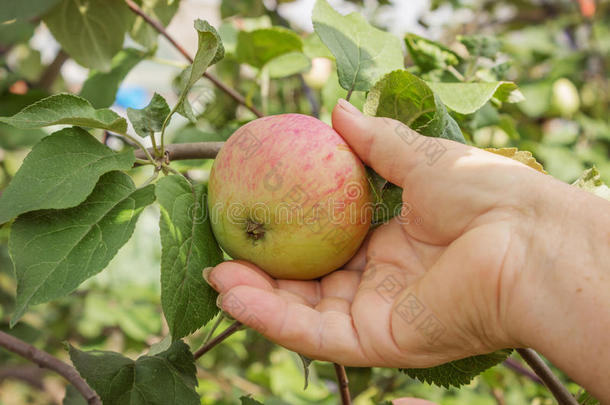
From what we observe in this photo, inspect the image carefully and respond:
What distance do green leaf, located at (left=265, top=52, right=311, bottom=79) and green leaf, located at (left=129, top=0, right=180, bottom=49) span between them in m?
A: 0.31

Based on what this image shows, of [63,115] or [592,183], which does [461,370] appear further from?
[63,115]

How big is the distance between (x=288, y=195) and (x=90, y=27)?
0.82 m

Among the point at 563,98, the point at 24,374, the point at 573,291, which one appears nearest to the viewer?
the point at 573,291

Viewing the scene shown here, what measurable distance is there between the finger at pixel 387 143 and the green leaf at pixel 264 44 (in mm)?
537

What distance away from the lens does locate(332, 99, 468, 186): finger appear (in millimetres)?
907

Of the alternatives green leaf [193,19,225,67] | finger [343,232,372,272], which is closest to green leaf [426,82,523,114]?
finger [343,232,372,272]

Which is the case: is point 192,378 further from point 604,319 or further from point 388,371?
point 388,371

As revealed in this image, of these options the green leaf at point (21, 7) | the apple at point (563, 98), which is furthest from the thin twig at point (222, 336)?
the apple at point (563, 98)

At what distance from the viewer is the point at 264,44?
1.46m

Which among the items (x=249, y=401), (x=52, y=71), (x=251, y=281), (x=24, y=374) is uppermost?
(x=251, y=281)

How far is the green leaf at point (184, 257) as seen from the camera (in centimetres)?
78

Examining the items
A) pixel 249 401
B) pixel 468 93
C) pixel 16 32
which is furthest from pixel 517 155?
pixel 16 32

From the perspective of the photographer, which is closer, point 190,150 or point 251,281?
point 251,281

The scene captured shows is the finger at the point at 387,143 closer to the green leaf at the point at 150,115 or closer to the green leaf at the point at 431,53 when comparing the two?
the green leaf at the point at 150,115
